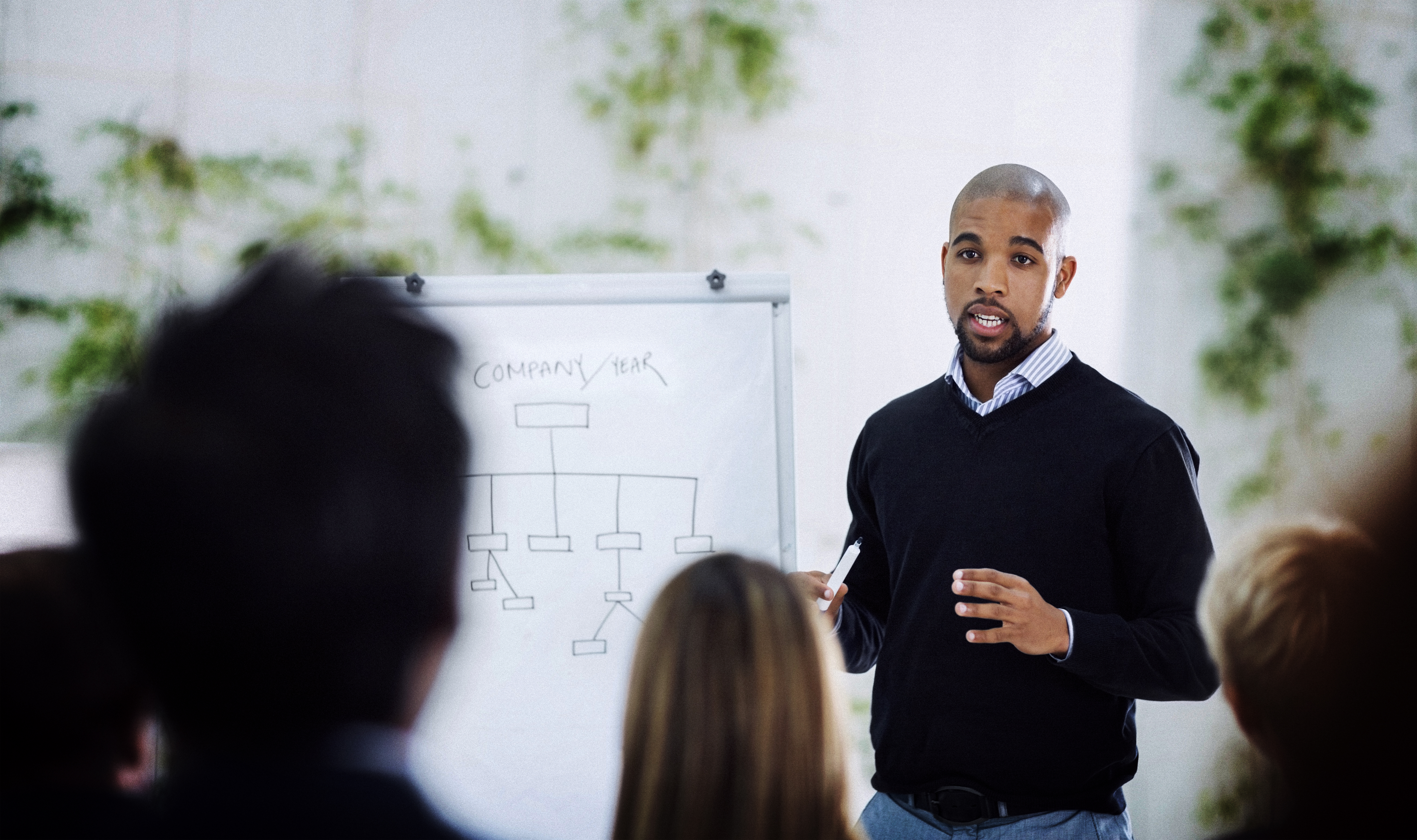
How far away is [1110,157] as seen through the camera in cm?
289

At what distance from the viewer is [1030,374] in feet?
5.41

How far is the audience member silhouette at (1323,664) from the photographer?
625 millimetres

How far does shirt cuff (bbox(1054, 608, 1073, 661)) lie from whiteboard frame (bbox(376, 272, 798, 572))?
64 cm

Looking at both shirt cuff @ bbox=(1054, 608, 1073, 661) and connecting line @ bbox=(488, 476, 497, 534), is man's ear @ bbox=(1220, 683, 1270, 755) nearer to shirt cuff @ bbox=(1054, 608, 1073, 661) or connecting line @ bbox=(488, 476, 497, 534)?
shirt cuff @ bbox=(1054, 608, 1073, 661)

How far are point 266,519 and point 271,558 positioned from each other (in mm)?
25

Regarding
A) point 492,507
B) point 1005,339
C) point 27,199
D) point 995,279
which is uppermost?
point 27,199

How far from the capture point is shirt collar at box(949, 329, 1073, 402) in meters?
1.65

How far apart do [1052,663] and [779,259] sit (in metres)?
1.51

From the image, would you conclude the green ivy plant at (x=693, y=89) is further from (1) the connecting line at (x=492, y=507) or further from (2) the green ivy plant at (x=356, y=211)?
(1) the connecting line at (x=492, y=507)

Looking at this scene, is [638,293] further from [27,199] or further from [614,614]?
[27,199]

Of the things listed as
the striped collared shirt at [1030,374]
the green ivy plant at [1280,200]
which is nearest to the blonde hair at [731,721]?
the striped collared shirt at [1030,374]

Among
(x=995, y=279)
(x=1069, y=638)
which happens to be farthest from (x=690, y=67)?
(x=1069, y=638)

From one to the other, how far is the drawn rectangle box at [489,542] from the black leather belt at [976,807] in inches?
36.0

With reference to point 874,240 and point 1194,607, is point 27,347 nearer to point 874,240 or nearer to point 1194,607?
point 874,240
